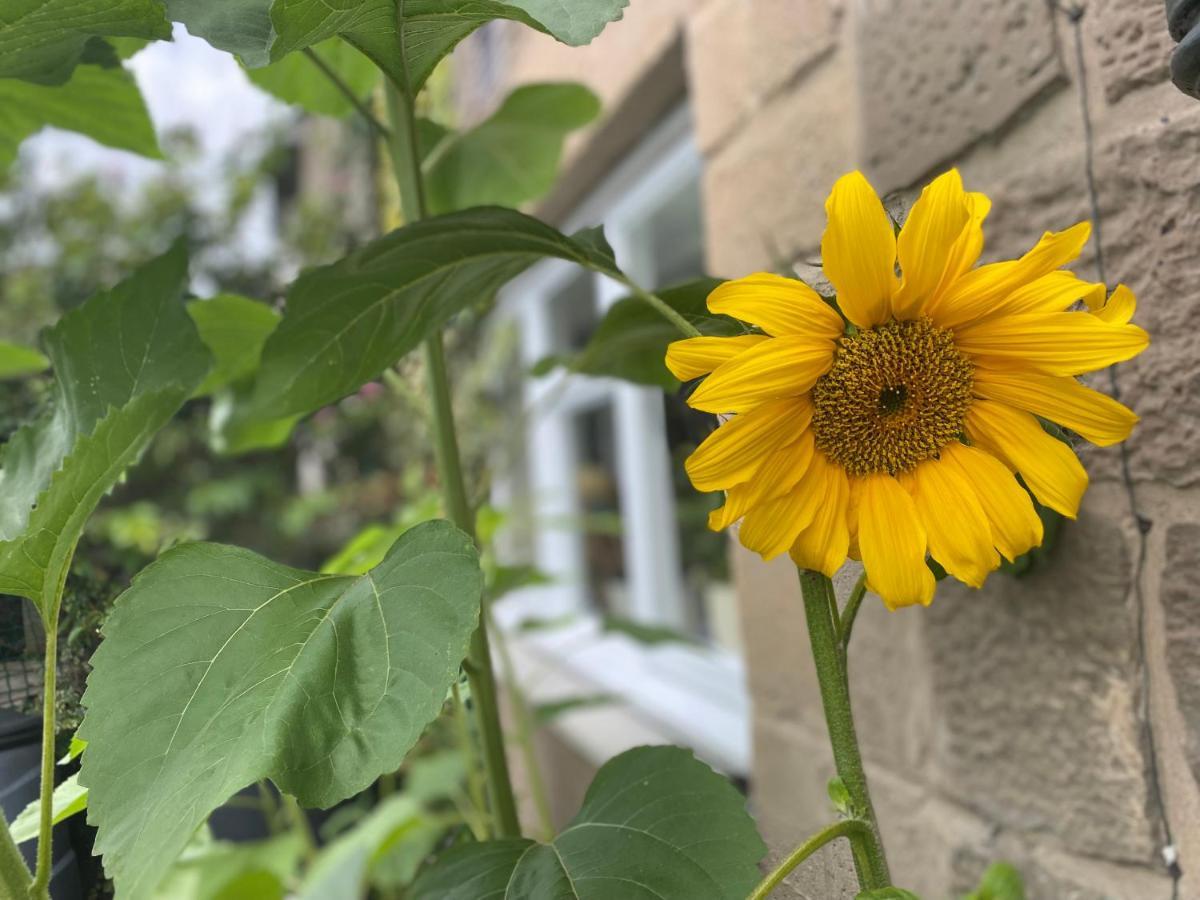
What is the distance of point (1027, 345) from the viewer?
42 centimetres

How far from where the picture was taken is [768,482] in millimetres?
423

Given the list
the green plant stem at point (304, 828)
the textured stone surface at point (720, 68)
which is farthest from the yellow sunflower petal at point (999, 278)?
the green plant stem at point (304, 828)

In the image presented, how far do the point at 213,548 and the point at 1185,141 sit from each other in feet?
1.91

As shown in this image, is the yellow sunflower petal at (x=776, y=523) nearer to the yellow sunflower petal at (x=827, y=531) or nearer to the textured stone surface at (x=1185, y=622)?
the yellow sunflower petal at (x=827, y=531)

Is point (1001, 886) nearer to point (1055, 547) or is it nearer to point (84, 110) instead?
point (1055, 547)

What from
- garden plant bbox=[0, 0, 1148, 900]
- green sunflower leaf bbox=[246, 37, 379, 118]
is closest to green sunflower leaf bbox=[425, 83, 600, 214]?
green sunflower leaf bbox=[246, 37, 379, 118]

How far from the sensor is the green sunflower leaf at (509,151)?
2.70ft

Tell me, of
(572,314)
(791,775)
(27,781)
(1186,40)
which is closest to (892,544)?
(1186,40)

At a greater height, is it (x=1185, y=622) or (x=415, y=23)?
(x=415, y=23)

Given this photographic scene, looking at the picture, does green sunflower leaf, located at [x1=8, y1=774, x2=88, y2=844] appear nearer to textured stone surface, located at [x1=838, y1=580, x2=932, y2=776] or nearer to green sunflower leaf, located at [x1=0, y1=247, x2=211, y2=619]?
green sunflower leaf, located at [x1=0, y1=247, x2=211, y2=619]

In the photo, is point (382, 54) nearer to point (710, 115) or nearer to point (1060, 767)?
point (1060, 767)

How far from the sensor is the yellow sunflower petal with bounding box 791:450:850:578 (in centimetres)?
42

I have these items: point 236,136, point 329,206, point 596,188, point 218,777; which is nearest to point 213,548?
point 218,777

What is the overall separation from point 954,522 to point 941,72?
48cm
